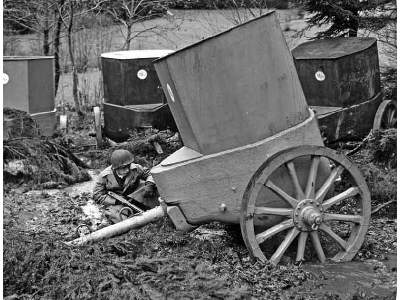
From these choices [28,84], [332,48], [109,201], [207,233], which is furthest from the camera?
[28,84]

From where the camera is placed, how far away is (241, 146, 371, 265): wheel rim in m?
4.95

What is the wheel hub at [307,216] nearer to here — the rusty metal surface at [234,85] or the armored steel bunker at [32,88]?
the rusty metal surface at [234,85]

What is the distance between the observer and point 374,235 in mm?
6105

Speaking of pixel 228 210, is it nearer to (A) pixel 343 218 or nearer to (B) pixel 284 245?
(B) pixel 284 245

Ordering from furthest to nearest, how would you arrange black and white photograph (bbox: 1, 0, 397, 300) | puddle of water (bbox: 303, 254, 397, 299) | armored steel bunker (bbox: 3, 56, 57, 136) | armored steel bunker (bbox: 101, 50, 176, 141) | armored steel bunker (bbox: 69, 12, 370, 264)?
armored steel bunker (bbox: 3, 56, 57, 136) → armored steel bunker (bbox: 101, 50, 176, 141) → armored steel bunker (bbox: 69, 12, 370, 264) → puddle of water (bbox: 303, 254, 397, 299) → black and white photograph (bbox: 1, 0, 397, 300)

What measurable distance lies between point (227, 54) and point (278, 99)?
60 centimetres

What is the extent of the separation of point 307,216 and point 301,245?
0.92 ft

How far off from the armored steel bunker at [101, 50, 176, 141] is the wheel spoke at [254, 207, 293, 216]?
16.4 ft

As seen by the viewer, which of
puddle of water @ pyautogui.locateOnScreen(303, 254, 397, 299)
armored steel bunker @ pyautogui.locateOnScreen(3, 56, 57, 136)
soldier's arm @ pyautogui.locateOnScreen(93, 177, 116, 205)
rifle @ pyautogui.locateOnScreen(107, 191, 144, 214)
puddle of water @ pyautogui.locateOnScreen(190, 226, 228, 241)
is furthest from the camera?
armored steel bunker @ pyautogui.locateOnScreen(3, 56, 57, 136)

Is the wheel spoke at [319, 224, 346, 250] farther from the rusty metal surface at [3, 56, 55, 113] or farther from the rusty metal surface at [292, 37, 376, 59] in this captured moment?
the rusty metal surface at [3, 56, 55, 113]

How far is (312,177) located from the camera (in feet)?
16.8

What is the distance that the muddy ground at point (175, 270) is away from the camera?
444cm

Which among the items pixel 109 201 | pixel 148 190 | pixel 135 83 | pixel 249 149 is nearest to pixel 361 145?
pixel 148 190

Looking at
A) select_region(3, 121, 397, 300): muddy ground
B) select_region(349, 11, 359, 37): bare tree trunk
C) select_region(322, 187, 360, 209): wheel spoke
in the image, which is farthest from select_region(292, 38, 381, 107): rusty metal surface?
select_region(322, 187, 360, 209): wheel spoke
